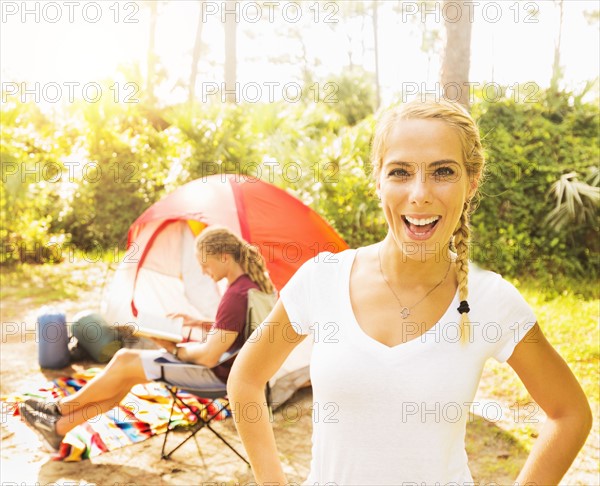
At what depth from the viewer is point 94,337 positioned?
5.42 metres

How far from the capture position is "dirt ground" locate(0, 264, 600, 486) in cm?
350

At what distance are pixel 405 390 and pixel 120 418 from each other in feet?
11.5

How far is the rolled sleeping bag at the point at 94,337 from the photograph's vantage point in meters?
5.41

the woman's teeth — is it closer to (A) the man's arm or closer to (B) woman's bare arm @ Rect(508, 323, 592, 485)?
(B) woman's bare arm @ Rect(508, 323, 592, 485)

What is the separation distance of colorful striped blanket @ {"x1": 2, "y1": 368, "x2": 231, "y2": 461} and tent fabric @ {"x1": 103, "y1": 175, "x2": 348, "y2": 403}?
68 centimetres

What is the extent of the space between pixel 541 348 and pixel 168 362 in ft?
8.78

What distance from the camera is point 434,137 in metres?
1.29

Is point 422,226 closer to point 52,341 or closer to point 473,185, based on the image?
point 473,185

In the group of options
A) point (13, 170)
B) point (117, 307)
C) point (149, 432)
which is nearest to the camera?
point (149, 432)

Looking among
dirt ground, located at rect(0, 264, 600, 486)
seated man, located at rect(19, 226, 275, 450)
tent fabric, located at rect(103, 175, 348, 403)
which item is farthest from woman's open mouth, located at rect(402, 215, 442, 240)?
tent fabric, located at rect(103, 175, 348, 403)

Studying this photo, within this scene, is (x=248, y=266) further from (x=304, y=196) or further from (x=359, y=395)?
(x=304, y=196)

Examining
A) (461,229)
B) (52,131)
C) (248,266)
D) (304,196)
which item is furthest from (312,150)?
(461,229)

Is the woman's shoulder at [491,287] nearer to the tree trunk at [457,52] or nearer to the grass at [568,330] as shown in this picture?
the grass at [568,330]

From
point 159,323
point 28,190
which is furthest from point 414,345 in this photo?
point 28,190
